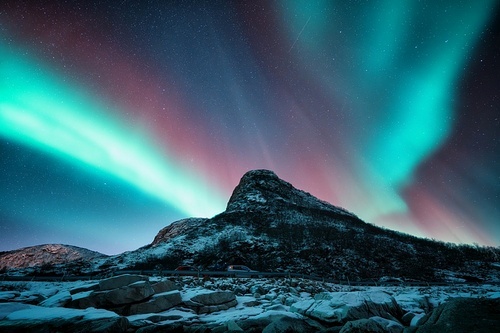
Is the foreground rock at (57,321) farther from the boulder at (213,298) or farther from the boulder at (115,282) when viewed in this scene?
the boulder at (213,298)

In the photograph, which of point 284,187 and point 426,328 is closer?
point 426,328

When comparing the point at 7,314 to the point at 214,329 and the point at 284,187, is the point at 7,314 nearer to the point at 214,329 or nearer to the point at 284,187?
the point at 214,329

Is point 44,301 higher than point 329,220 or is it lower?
lower

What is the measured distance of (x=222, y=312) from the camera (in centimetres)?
1257

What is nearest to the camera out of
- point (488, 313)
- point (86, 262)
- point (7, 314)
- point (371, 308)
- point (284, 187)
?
point (488, 313)

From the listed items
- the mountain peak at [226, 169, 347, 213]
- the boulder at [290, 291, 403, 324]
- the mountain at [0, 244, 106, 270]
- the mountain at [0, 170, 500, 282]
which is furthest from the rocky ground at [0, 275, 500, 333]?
the mountain at [0, 244, 106, 270]

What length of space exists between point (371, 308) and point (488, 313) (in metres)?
5.73

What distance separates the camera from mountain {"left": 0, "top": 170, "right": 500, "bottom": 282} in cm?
4084

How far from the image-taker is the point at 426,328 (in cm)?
535

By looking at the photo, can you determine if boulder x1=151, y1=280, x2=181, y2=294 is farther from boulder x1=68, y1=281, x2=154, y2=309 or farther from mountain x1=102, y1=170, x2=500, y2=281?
mountain x1=102, y1=170, x2=500, y2=281

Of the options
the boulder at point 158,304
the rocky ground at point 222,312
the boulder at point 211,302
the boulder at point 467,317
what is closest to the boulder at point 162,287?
the rocky ground at point 222,312

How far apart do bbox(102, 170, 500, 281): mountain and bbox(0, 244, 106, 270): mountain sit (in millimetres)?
71795

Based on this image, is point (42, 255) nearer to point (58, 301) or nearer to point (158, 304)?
point (58, 301)

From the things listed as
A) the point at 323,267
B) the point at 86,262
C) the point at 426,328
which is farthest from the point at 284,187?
the point at 426,328
